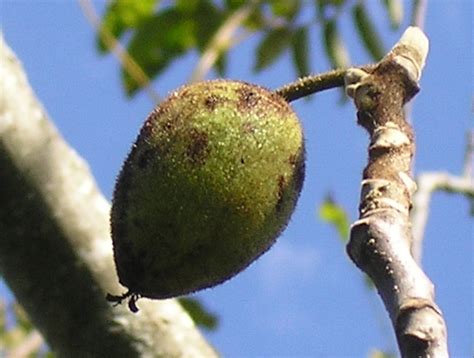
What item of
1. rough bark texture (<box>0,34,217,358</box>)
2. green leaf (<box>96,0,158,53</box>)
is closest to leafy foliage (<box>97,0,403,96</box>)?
green leaf (<box>96,0,158,53</box>)

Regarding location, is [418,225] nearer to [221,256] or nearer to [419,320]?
[221,256]

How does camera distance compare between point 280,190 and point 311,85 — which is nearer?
point 280,190

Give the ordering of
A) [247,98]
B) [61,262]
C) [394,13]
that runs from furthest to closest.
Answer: [394,13] < [61,262] < [247,98]

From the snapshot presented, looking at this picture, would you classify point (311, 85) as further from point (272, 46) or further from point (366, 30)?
point (272, 46)

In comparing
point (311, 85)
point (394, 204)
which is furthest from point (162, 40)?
point (394, 204)

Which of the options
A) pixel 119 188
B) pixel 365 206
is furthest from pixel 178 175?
pixel 365 206

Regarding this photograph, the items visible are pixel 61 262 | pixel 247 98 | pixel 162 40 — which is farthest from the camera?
pixel 162 40
